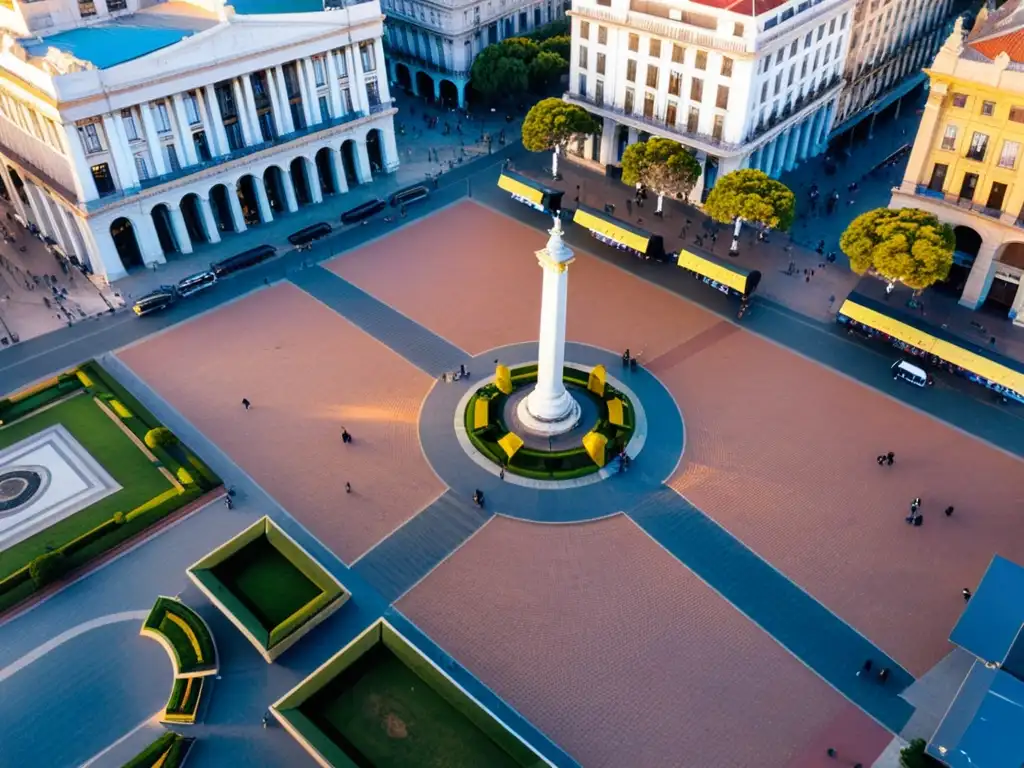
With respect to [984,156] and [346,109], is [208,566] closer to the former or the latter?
[346,109]

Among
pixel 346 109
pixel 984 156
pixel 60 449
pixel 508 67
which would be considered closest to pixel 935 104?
pixel 984 156

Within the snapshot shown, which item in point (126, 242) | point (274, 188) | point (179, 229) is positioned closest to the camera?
point (126, 242)

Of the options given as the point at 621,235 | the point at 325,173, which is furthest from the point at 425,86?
the point at 621,235

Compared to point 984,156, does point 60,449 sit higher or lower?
lower

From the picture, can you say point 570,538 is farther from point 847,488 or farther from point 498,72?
point 498,72

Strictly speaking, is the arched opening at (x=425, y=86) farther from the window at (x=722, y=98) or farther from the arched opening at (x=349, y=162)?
the window at (x=722, y=98)

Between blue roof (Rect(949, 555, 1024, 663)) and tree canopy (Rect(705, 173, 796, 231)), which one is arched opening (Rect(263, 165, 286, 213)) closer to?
tree canopy (Rect(705, 173, 796, 231))
